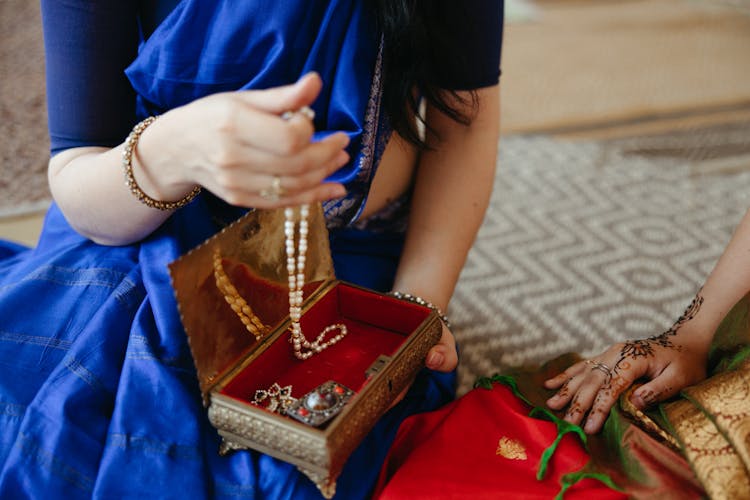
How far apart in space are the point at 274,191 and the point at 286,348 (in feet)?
0.68

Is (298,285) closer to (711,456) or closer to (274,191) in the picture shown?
(274,191)

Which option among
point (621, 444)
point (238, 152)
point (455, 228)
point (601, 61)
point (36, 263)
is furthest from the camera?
point (601, 61)

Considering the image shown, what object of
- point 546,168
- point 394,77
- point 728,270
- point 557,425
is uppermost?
point 394,77

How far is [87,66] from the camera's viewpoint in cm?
75

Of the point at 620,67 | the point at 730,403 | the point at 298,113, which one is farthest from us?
the point at 620,67

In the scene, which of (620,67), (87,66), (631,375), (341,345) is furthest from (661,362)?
(620,67)

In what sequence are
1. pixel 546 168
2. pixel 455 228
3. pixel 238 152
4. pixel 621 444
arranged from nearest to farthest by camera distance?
pixel 238 152 → pixel 621 444 → pixel 455 228 → pixel 546 168

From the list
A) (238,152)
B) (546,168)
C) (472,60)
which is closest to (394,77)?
(472,60)

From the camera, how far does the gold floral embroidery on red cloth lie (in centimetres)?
66

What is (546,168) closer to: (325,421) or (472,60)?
(472,60)

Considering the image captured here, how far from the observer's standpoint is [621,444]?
648 mm

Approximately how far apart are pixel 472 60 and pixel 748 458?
539 mm

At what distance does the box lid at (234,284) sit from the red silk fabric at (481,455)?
19 centimetres

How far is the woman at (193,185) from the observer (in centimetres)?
58
